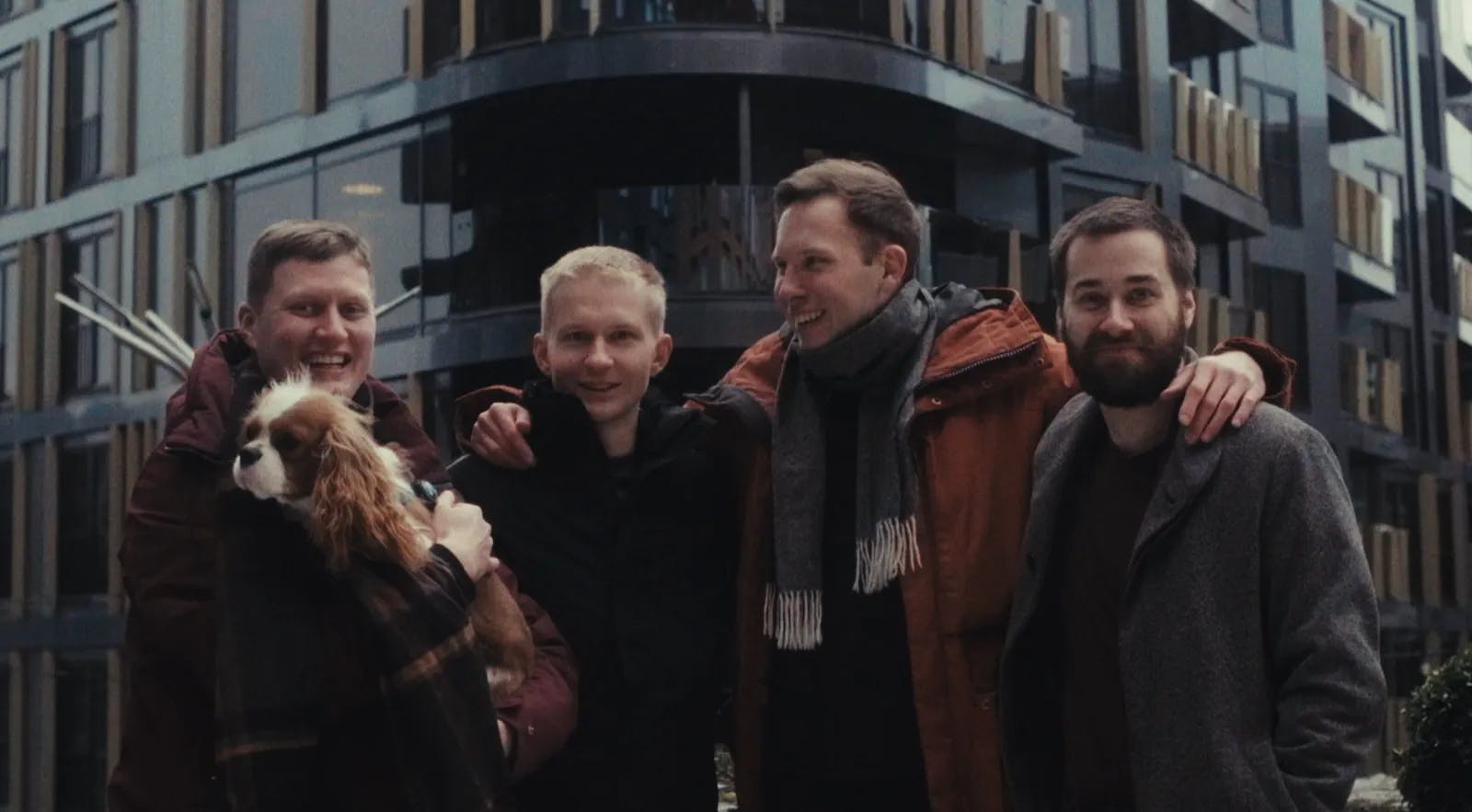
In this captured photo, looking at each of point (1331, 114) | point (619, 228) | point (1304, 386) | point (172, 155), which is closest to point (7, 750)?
point (172, 155)

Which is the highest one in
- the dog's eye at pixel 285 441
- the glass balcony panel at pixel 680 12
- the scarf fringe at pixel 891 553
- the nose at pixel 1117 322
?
the glass balcony panel at pixel 680 12

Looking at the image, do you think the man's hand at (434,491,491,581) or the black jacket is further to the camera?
the black jacket

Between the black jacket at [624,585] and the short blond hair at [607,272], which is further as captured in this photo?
the short blond hair at [607,272]

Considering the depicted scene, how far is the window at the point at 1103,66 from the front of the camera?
98.0ft

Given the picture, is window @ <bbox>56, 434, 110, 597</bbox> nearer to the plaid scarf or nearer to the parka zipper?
the parka zipper

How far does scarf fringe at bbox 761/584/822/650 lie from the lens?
5238mm

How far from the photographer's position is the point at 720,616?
5.52 m

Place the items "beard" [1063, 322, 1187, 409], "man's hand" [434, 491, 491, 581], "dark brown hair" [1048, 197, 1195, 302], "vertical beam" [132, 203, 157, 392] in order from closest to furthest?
"man's hand" [434, 491, 491, 581]
"beard" [1063, 322, 1187, 409]
"dark brown hair" [1048, 197, 1195, 302]
"vertical beam" [132, 203, 157, 392]

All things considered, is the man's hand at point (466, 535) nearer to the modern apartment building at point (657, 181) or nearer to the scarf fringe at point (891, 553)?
the scarf fringe at point (891, 553)

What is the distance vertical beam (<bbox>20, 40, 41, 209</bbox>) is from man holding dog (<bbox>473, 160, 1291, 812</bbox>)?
30.7 metres

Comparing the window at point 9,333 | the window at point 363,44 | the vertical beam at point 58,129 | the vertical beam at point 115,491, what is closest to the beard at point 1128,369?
the window at point 363,44

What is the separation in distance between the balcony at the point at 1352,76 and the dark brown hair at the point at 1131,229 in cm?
3515

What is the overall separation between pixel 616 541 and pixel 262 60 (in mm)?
24839

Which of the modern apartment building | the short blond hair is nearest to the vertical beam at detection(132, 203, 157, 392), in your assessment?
the modern apartment building
